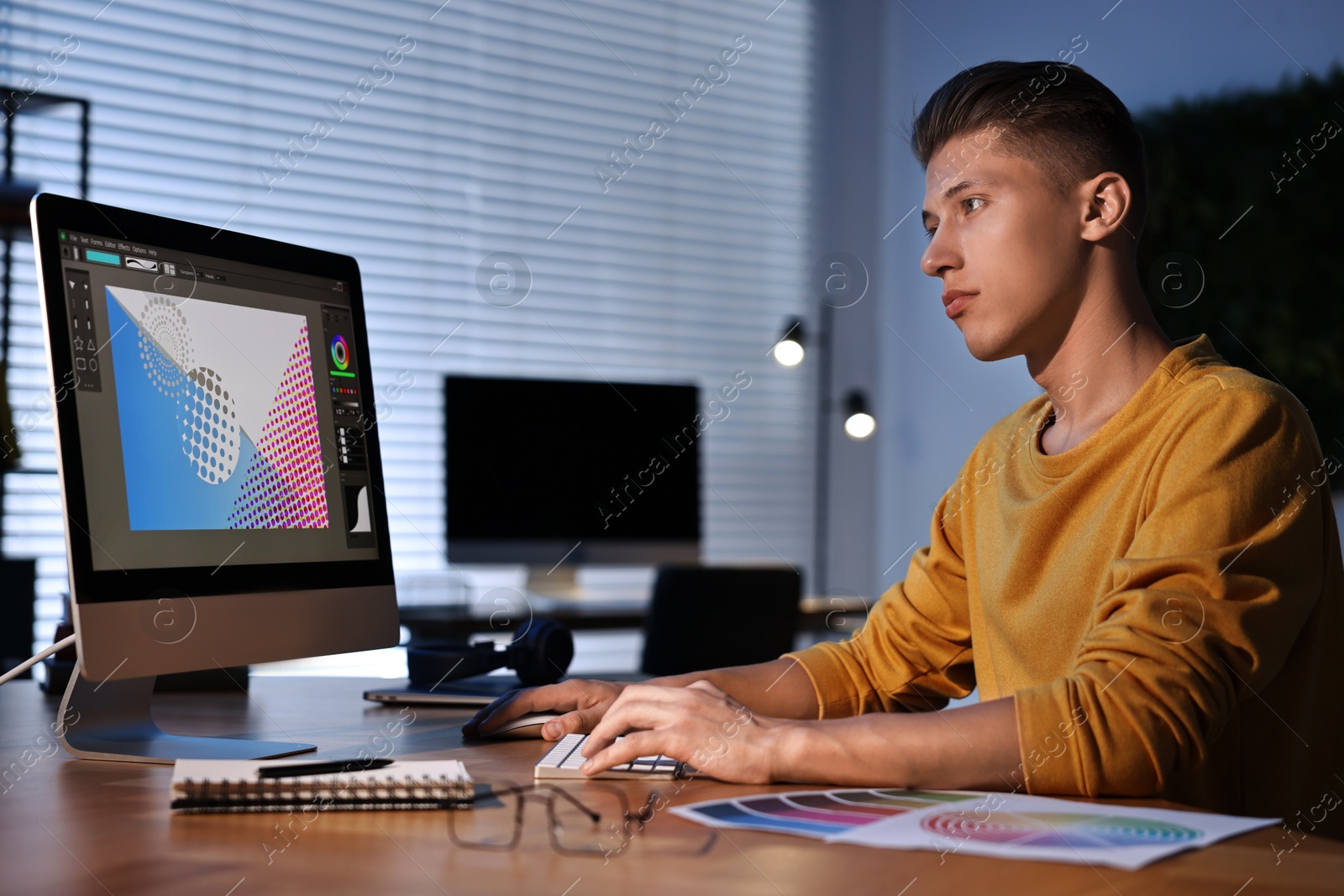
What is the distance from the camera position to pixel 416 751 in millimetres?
1112

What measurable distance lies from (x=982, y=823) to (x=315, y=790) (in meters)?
0.48

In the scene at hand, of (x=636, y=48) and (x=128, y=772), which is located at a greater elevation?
(x=636, y=48)

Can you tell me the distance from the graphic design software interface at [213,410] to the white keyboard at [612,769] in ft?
1.31

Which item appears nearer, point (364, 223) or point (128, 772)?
point (128, 772)

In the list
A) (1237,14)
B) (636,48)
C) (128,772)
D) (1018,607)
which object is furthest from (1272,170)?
(128,772)

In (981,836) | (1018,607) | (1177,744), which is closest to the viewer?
(981,836)

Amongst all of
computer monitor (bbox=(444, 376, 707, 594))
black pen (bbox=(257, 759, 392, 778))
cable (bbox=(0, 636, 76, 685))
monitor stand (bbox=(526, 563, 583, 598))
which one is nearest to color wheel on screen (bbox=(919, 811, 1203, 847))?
black pen (bbox=(257, 759, 392, 778))

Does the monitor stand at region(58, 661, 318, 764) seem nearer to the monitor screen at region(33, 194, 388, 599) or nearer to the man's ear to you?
the monitor screen at region(33, 194, 388, 599)

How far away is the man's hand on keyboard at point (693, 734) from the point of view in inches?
36.8

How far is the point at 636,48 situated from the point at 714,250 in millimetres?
842

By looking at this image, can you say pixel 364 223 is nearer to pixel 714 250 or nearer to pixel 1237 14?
pixel 714 250

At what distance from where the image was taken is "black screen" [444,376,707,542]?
3.18 metres

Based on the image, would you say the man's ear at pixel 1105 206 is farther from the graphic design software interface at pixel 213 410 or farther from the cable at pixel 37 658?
the cable at pixel 37 658

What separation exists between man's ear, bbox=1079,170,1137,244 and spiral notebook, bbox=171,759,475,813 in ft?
3.05
